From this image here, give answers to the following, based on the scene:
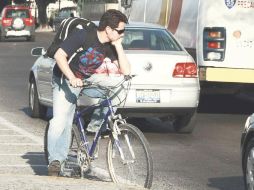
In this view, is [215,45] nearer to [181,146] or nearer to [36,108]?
[36,108]

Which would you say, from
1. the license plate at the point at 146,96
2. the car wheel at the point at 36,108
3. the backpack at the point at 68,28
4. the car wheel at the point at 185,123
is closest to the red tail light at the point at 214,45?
the car wheel at the point at 185,123

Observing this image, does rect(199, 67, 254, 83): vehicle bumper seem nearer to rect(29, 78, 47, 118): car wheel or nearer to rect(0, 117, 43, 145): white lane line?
rect(29, 78, 47, 118): car wheel

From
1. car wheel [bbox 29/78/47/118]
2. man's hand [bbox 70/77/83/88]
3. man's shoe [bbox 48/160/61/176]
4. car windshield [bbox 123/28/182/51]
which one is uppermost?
man's hand [bbox 70/77/83/88]

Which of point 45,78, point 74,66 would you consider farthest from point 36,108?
point 74,66

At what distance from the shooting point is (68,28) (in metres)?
7.30

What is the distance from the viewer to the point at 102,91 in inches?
278

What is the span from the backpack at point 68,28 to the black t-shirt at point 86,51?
52 mm

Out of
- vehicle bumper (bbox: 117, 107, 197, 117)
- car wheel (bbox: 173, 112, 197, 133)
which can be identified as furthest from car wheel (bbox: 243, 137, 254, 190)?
car wheel (bbox: 173, 112, 197, 133)

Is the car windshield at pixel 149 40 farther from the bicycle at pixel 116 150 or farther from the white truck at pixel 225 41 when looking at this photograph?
the bicycle at pixel 116 150

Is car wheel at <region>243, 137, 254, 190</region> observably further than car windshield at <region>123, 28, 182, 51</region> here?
No

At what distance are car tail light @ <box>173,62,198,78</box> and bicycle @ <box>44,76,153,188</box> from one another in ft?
11.9

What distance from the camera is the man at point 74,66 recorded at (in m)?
7.04

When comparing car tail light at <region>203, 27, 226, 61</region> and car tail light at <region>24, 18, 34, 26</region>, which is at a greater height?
car tail light at <region>203, 27, 226, 61</region>

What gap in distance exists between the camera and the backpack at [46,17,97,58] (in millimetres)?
7182
